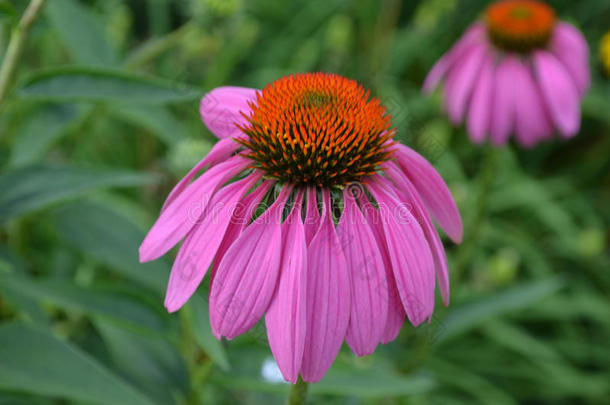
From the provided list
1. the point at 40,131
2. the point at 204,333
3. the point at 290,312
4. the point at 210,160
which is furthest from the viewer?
the point at 40,131

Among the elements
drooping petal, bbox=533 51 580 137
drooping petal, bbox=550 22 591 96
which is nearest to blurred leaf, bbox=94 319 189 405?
drooping petal, bbox=533 51 580 137

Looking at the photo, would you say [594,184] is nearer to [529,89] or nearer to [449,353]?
[449,353]

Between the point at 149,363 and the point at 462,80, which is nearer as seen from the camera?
the point at 149,363

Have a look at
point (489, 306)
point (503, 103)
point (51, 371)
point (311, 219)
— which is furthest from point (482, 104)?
point (51, 371)

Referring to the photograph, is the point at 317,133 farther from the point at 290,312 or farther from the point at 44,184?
the point at 44,184

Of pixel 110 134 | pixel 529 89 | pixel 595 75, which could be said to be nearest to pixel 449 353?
pixel 529 89

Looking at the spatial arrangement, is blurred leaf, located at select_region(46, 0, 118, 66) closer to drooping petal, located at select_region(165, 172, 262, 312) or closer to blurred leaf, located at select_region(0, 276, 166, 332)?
blurred leaf, located at select_region(0, 276, 166, 332)
